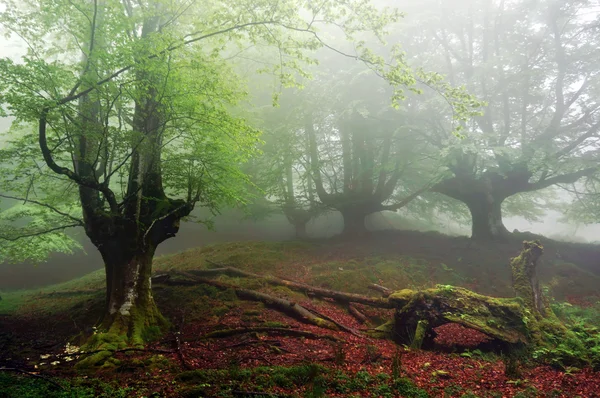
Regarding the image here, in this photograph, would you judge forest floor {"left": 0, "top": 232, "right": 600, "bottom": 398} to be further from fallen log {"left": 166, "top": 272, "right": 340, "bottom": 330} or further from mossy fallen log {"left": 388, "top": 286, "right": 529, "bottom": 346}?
mossy fallen log {"left": 388, "top": 286, "right": 529, "bottom": 346}

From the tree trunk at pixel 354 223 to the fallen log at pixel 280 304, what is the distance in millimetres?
10359

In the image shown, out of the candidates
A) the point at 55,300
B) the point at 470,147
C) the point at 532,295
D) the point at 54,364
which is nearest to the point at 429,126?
the point at 470,147

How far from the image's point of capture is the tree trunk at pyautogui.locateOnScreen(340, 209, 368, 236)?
18.9m

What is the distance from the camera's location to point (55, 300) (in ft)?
38.2

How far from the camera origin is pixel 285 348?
6.45m

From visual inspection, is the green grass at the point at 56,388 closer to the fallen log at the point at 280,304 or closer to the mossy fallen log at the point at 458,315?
the fallen log at the point at 280,304

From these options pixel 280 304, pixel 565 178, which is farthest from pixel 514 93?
pixel 280 304

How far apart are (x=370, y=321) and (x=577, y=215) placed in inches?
738

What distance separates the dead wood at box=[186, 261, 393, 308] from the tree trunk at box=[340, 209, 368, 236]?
8698 mm

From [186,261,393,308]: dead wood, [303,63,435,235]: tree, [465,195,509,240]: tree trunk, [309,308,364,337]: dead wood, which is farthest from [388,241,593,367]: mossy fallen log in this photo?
[465,195,509,240]: tree trunk

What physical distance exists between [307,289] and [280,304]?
1.85 m

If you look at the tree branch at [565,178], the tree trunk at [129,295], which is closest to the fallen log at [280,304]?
the tree trunk at [129,295]

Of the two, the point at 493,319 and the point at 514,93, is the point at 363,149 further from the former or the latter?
the point at 493,319

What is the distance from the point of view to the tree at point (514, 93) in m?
13.7
